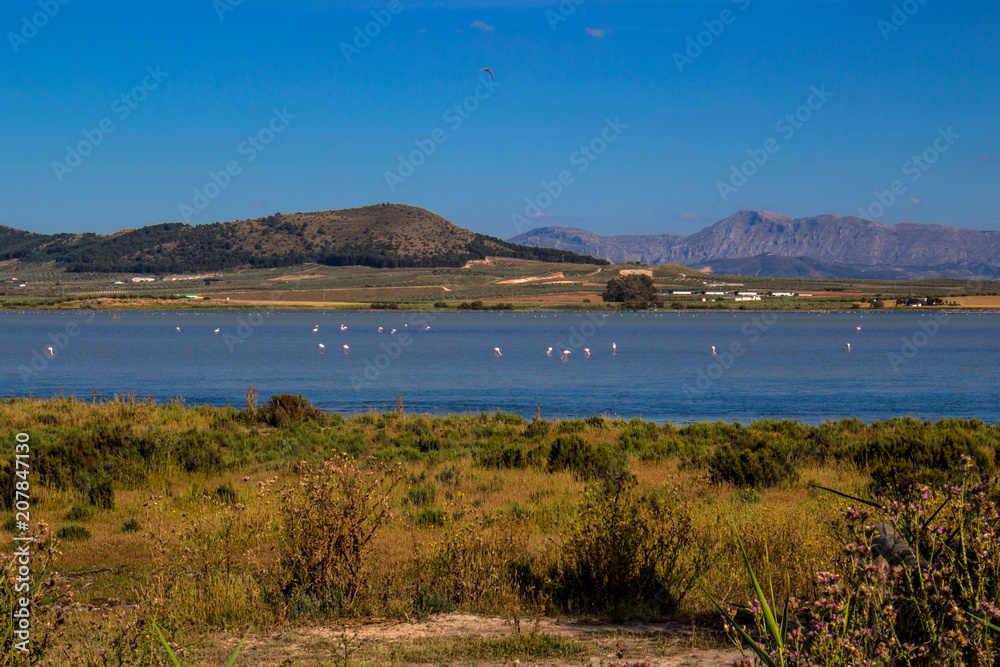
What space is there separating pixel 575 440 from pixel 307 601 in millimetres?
8427

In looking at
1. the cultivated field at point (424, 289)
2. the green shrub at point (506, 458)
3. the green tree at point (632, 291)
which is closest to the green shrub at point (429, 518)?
the green shrub at point (506, 458)

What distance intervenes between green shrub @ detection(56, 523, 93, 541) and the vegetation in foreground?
0.09 feet

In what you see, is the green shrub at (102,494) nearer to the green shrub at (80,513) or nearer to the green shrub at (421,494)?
the green shrub at (80,513)

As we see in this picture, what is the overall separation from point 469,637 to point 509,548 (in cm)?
169

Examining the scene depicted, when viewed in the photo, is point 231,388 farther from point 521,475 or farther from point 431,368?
point 521,475

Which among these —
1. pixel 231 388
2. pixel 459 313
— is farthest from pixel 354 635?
pixel 459 313

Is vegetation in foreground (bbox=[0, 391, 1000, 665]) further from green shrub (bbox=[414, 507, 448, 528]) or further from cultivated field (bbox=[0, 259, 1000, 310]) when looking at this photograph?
cultivated field (bbox=[0, 259, 1000, 310])

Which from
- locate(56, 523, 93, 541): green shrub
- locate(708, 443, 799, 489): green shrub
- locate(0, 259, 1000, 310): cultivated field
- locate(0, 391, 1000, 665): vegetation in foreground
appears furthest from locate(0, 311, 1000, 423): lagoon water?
locate(0, 259, 1000, 310): cultivated field

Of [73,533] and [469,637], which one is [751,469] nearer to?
[469,637]

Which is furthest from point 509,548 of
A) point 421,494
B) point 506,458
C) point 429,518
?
point 506,458

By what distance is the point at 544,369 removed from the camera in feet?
140

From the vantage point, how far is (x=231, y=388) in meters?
33.3

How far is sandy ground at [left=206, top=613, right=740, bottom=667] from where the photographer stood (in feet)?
16.9

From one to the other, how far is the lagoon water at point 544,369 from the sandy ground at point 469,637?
59.0 ft
